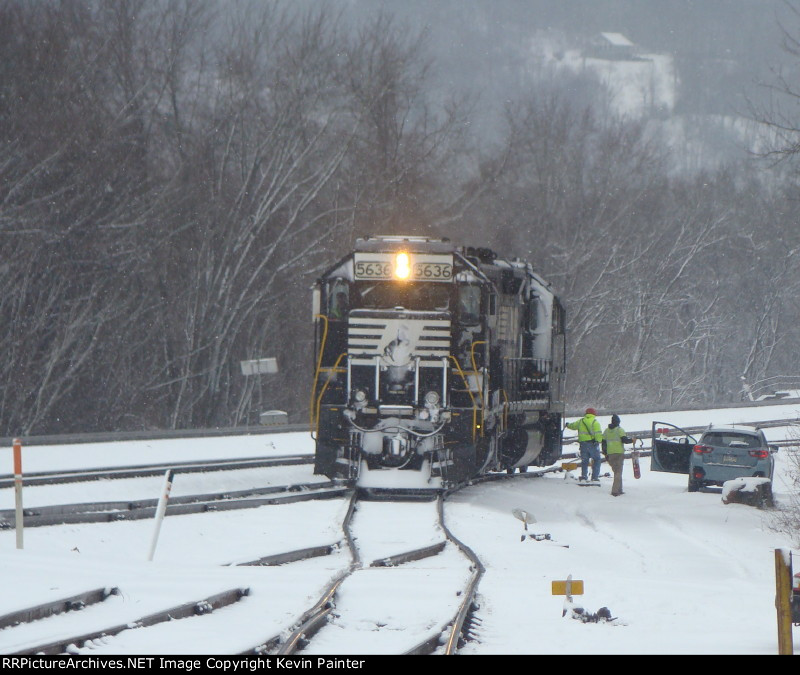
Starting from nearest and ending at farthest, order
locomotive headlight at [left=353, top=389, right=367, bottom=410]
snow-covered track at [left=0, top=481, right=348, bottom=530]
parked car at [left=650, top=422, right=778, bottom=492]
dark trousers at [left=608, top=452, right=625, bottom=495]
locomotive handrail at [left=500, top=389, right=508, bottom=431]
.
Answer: snow-covered track at [left=0, top=481, right=348, bottom=530] → locomotive headlight at [left=353, top=389, right=367, bottom=410] → locomotive handrail at [left=500, top=389, right=508, bottom=431] → dark trousers at [left=608, top=452, right=625, bottom=495] → parked car at [left=650, top=422, right=778, bottom=492]

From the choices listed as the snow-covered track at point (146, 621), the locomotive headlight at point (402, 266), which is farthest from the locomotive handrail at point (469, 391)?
the snow-covered track at point (146, 621)

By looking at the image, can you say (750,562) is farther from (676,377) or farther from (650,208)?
(650,208)

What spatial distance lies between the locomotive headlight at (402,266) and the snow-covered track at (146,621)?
868 centimetres

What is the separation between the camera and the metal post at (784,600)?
6.96m

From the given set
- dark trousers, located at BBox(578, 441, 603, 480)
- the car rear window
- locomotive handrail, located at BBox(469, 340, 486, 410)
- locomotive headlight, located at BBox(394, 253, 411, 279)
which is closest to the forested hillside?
the car rear window

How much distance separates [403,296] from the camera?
17.1 metres

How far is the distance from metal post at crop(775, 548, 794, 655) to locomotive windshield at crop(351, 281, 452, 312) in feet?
32.8

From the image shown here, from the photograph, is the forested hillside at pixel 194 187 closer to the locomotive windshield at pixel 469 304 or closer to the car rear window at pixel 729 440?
the car rear window at pixel 729 440

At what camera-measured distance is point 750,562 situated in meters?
14.1

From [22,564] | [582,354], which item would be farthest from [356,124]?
[22,564]

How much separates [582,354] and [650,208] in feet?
49.4

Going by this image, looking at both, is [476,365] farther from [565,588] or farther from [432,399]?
[565,588]

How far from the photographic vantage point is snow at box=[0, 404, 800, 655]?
7.61 meters

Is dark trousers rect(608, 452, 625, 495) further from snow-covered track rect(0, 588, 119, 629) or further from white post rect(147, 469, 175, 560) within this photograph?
snow-covered track rect(0, 588, 119, 629)
